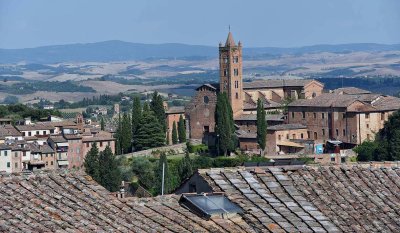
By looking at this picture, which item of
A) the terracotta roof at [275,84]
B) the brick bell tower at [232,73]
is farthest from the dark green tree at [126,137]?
the terracotta roof at [275,84]

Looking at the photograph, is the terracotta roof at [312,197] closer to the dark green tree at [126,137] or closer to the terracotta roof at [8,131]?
the dark green tree at [126,137]

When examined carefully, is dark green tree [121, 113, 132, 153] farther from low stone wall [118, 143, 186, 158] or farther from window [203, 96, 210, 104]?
window [203, 96, 210, 104]

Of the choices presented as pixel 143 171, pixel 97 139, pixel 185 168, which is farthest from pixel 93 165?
pixel 97 139

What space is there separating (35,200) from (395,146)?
4961cm

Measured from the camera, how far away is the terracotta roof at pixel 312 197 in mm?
9602

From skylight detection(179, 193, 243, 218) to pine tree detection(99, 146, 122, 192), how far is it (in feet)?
110

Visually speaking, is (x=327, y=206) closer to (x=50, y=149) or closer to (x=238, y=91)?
(x=50, y=149)

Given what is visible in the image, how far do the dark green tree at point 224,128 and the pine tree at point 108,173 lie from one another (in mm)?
13745

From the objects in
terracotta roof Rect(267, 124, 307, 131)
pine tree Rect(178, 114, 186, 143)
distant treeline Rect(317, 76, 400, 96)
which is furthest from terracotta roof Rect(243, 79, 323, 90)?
distant treeline Rect(317, 76, 400, 96)

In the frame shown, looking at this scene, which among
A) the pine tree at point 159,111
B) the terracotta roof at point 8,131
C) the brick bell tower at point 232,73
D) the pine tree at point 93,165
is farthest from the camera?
the brick bell tower at point 232,73

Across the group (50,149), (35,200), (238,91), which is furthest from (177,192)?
(238,91)

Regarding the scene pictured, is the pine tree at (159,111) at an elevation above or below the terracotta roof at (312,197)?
below

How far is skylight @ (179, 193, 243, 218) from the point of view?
9.50m

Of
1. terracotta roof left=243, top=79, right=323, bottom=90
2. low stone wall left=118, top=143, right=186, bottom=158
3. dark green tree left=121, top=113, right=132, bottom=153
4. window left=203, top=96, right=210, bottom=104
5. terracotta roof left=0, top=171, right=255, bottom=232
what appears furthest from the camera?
terracotta roof left=243, top=79, right=323, bottom=90
